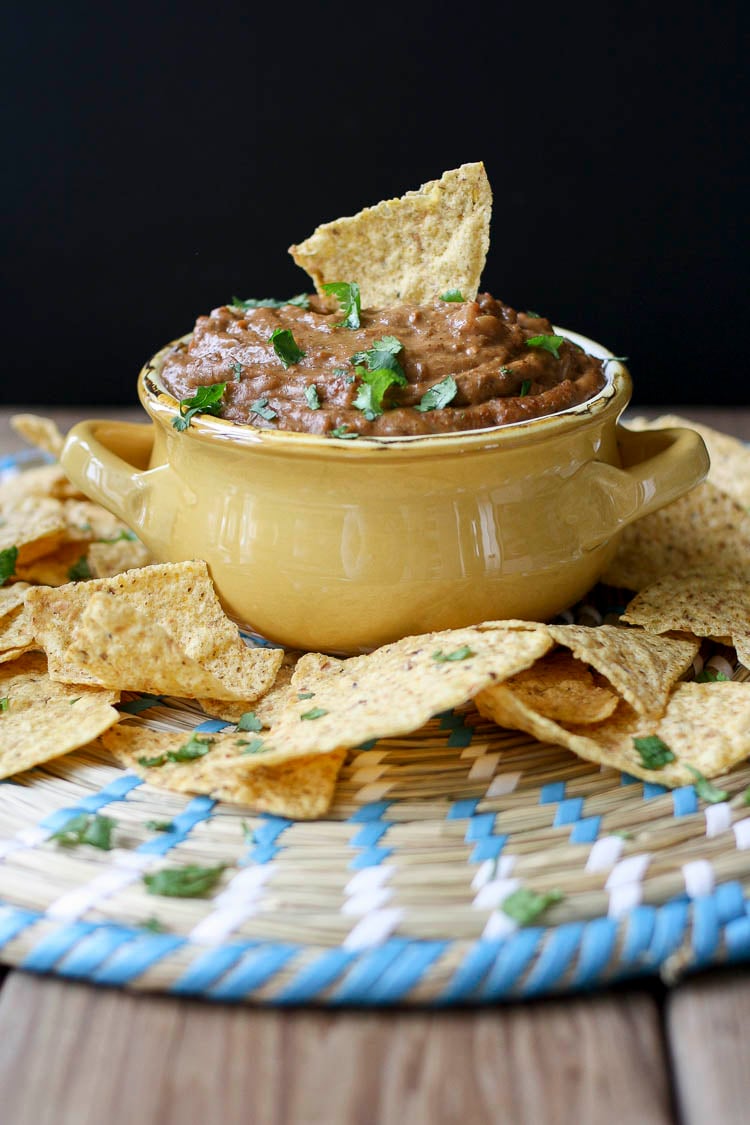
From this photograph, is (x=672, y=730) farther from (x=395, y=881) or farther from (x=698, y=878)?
(x=395, y=881)

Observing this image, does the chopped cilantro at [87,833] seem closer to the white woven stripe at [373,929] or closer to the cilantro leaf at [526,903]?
the white woven stripe at [373,929]

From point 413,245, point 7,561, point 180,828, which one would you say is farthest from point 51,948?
point 413,245

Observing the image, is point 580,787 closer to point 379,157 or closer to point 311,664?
point 311,664

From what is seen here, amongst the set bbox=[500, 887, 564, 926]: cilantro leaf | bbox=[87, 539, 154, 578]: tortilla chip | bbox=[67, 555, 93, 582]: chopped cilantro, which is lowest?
bbox=[67, 555, 93, 582]: chopped cilantro

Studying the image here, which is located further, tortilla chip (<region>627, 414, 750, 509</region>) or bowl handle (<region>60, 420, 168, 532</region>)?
tortilla chip (<region>627, 414, 750, 509</region>)

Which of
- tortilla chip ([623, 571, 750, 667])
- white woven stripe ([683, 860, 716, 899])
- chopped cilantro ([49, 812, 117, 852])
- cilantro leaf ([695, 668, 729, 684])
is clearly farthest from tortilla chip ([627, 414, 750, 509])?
chopped cilantro ([49, 812, 117, 852])

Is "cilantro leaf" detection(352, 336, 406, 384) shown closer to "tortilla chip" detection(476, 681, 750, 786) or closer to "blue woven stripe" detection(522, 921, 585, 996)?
"tortilla chip" detection(476, 681, 750, 786)
